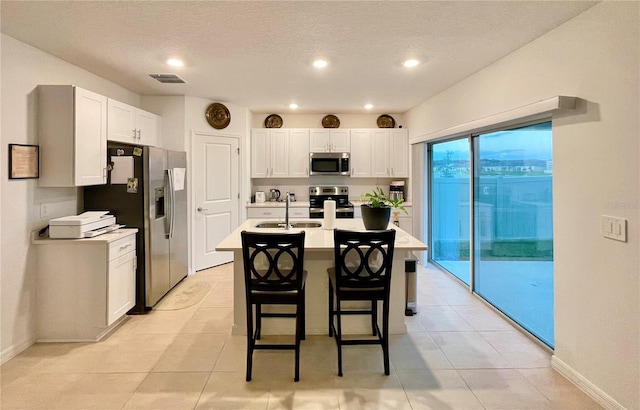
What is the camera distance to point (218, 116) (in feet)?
16.3

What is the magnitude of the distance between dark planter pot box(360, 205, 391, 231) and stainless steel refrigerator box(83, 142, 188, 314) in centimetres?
224

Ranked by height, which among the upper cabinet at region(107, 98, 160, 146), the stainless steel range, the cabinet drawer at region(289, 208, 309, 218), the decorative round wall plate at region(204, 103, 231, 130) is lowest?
the cabinet drawer at region(289, 208, 309, 218)

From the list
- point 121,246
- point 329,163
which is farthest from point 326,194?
point 121,246

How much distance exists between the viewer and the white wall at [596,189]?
6.15ft

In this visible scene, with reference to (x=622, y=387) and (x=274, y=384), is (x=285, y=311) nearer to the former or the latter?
(x=274, y=384)

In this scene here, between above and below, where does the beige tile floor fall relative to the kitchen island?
below

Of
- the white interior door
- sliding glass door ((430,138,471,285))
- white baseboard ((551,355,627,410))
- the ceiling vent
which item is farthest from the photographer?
the white interior door

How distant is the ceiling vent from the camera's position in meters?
3.65

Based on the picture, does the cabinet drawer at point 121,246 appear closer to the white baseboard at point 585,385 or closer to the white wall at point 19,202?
the white wall at point 19,202

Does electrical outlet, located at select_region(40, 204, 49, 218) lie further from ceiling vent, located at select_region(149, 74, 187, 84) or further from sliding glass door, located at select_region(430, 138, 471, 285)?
sliding glass door, located at select_region(430, 138, 471, 285)

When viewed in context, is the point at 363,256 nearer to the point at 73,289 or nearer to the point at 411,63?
the point at 411,63

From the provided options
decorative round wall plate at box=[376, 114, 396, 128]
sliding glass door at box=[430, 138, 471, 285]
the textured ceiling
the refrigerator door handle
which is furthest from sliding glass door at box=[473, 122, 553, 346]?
the refrigerator door handle

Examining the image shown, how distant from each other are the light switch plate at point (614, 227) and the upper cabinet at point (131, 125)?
164 inches

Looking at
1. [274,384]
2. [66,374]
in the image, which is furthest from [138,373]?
[274,384]
